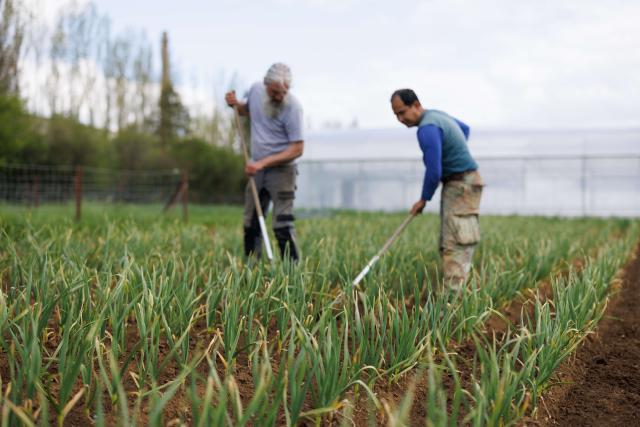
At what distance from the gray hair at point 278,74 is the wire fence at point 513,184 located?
12.3 meters

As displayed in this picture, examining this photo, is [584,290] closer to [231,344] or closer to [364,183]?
[231,344]

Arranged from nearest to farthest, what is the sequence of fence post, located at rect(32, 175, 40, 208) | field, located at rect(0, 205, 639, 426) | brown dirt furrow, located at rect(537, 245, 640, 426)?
field, located at rect(0, 205, 639, 426) → brown dirt furrow, located at rect(537, 245, 640, 426) → fence post, located at rect(32, 175, 40, 208)

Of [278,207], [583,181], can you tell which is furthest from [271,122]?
[583,181]

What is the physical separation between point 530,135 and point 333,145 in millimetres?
5663

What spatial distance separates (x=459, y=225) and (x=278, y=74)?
63.0 inches

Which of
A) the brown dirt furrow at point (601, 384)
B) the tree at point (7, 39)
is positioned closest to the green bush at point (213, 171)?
the tree at point (7, 39)

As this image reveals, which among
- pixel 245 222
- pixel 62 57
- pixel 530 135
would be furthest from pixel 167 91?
pixel 245 222

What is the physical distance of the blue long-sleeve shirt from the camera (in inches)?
150

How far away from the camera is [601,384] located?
276cm

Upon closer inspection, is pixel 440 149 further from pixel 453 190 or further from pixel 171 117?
pixel 171 117

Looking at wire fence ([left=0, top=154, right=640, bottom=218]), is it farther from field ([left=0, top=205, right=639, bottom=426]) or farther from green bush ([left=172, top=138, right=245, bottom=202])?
field ([left=0, top=205, right=639, bottom=426])

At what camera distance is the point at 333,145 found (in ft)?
64.3

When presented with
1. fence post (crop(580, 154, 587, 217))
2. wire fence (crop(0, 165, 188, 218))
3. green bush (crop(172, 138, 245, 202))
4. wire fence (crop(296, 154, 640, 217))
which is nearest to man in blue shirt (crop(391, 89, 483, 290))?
wire fence (crop(0, 165, 188, 218))

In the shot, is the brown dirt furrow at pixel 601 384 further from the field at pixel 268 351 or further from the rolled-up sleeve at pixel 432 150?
the rolled-up sleeve at pixel 432 150
